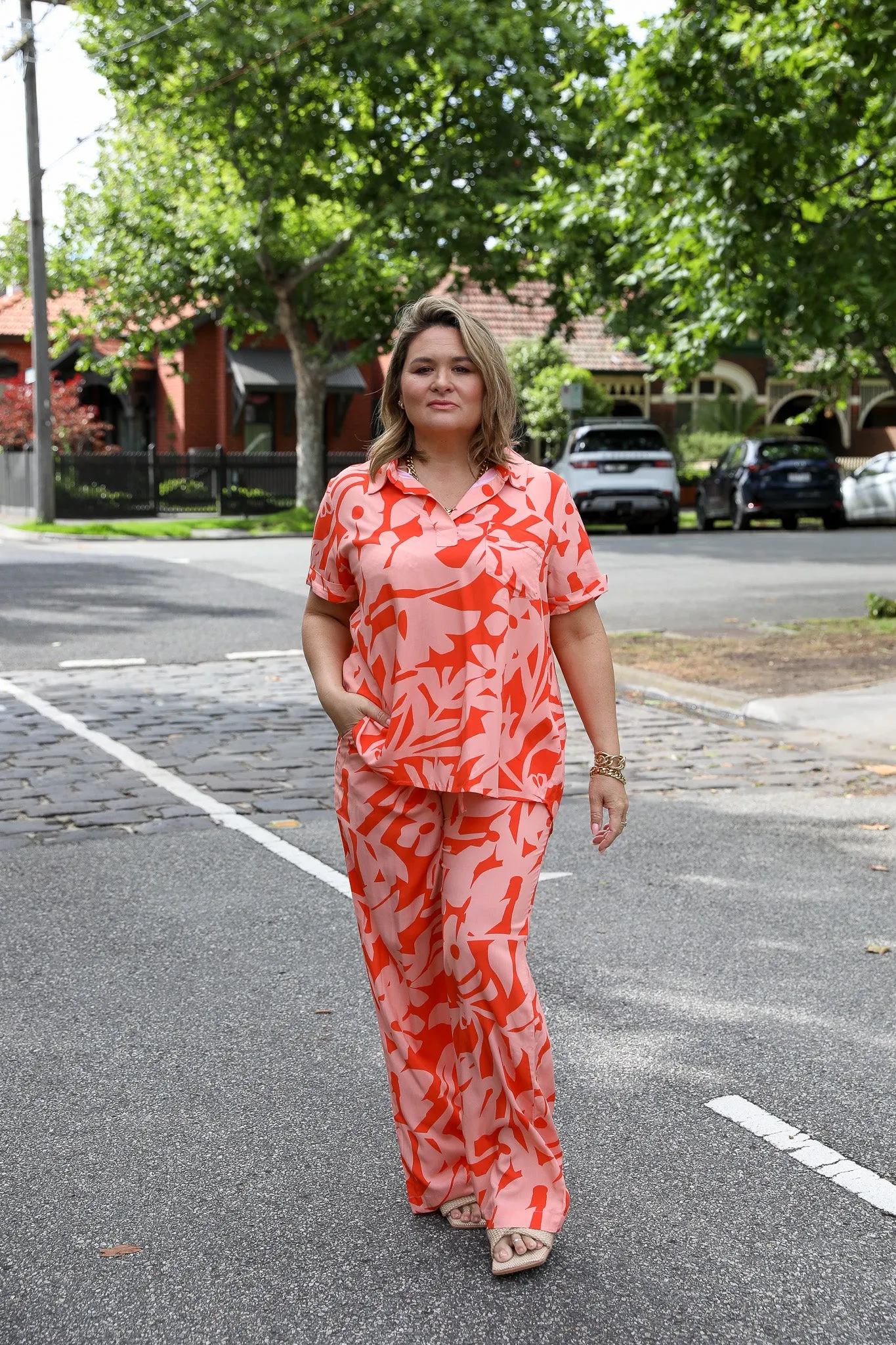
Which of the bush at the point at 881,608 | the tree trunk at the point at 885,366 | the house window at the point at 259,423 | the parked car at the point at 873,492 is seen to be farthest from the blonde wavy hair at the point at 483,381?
the house window at the point at 259,423

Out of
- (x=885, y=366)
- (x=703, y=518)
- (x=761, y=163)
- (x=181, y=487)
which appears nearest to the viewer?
(x=761, y=163)

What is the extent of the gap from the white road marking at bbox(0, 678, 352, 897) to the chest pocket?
97.6 inches

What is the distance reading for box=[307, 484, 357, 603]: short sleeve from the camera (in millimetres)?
3283

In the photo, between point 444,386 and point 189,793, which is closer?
point 444,386

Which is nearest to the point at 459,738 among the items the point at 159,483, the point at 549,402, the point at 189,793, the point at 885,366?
the point at 189,793

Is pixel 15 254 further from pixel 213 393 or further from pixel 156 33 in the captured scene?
pixel 156 33

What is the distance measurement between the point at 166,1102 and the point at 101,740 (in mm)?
5234

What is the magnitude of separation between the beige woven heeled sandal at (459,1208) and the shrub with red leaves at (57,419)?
3608 centimetres

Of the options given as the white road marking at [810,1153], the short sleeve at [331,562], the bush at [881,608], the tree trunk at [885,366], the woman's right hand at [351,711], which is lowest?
the white road marking at [810,1153]

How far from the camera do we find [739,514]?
30.0 metres

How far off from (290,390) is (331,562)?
38989mm

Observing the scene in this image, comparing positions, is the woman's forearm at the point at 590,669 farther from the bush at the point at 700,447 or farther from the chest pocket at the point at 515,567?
the bush at the point at 700,447

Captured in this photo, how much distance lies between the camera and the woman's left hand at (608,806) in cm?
341

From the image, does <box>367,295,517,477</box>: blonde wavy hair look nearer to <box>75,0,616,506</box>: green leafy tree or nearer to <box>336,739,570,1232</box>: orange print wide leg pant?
<box>336,739,570,1232</box>: orange print wide leg pant
